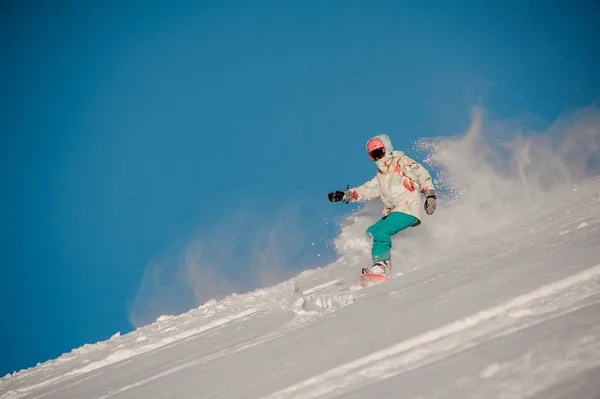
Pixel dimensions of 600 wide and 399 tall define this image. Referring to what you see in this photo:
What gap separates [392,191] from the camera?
6078 millimetres

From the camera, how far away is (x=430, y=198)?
5836mm

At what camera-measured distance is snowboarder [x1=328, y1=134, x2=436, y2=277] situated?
19.0 ft

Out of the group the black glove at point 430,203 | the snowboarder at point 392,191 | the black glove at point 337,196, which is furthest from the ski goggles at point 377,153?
the black glove at point 430,203

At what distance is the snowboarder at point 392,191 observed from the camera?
5.79 meters

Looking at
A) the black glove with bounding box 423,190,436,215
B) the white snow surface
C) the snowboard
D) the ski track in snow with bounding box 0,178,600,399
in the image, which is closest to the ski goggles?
the black glove with bounding box 423,190,436,215

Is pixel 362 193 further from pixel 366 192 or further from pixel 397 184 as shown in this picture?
pixel 397 184

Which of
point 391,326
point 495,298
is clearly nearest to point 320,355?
point 391,326

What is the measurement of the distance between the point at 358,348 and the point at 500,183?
5.53 metres

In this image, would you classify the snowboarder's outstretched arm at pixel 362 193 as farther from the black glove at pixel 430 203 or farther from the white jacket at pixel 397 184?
the black glove at pixel 430 203

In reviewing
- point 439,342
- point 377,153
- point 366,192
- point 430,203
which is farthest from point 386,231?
point 439,342

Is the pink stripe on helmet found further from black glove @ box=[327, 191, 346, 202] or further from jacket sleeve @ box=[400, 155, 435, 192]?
black glove @ box=[327, 191, 346, 202]

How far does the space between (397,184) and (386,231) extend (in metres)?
0.70

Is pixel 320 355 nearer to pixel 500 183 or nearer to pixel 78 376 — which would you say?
pixel 78 376

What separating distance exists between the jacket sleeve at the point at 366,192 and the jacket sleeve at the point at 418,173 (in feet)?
1.41
